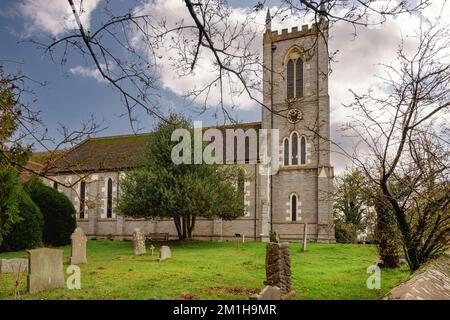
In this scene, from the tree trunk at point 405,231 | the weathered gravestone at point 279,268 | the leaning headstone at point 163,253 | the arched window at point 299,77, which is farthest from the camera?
the arched window at point 299,77

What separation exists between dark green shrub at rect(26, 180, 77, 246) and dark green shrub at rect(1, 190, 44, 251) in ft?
10.4

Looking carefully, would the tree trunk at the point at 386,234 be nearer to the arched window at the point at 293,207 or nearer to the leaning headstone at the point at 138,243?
the leaning headstone at the point at 138,243

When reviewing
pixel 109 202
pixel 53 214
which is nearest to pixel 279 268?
pixel 53 214

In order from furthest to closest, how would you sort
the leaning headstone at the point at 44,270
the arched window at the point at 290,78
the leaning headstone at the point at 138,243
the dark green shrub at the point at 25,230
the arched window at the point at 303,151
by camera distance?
the arched window at the point at 290,78
the arched window at the point at 303,151
the dark green shrub at the point at 25,230
the leaning headstone at the point at 138,243
the leaning headstone at the point at 44,270

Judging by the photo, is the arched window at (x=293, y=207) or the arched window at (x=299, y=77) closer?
the arched window at (x=293, y=207)

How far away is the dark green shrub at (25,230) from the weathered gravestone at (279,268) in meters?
16.4

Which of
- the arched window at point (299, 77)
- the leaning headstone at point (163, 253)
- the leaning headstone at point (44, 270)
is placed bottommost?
the leaning headstone at point (163, 253)

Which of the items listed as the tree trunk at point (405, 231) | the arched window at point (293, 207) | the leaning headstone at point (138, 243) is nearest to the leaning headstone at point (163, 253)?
the leaning headstone at point (138, 243)

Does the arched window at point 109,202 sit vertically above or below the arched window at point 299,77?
below

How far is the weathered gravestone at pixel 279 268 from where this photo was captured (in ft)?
31.2

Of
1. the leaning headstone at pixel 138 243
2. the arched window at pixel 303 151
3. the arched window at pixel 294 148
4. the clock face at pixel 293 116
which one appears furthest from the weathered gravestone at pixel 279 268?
the arched window at pixel 294 148

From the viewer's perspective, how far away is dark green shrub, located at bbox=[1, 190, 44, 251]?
2155cm
